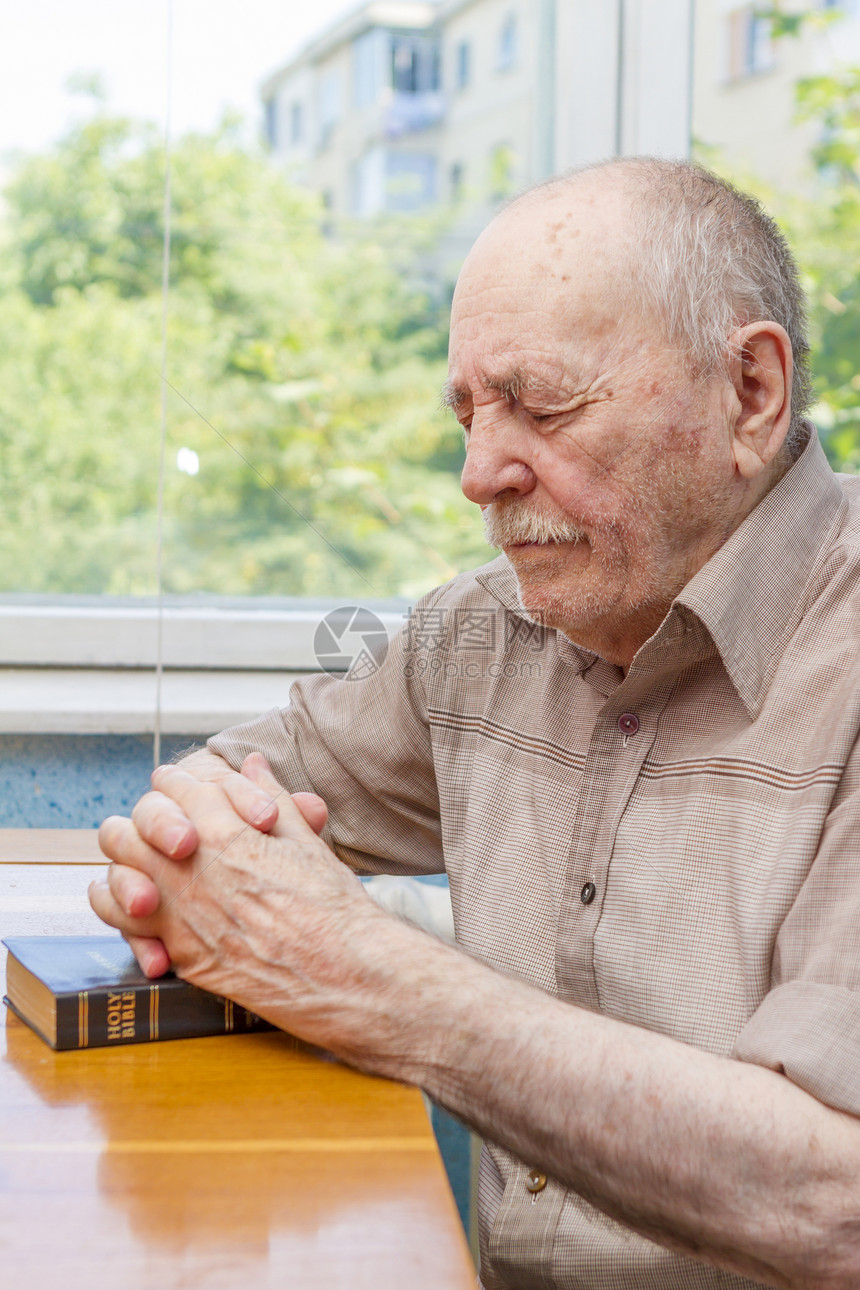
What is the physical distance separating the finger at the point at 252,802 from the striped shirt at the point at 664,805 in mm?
210

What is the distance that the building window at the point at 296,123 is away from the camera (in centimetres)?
184

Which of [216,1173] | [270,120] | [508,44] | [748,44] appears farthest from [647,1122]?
[748,44]

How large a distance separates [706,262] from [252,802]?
59cm

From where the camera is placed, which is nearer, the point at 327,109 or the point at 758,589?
the point at 758,589

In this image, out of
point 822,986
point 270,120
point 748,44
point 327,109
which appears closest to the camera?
point 822,986

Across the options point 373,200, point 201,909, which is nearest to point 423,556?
point 201,909

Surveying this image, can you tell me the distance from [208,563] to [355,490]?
174 millimetres

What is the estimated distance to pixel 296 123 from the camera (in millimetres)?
1854

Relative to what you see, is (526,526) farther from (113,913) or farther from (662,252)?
(113,913)

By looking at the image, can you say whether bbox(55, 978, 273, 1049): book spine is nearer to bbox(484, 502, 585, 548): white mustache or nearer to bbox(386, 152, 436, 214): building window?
bbox(484, 502, 585, 548): white mustache

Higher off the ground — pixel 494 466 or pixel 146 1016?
pixel 494 466

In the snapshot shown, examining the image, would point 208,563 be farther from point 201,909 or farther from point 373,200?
point 373,200

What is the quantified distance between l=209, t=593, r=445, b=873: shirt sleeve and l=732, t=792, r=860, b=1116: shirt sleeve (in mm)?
473

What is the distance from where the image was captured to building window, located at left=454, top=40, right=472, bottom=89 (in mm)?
2047
